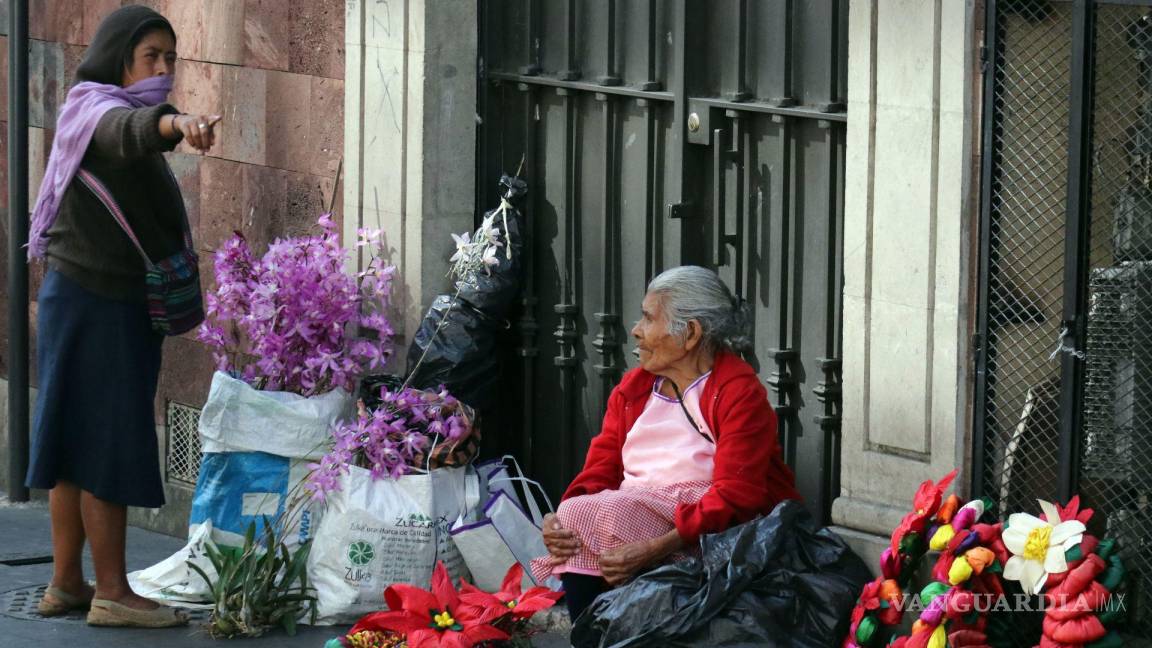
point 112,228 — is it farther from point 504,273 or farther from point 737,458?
point 737,458

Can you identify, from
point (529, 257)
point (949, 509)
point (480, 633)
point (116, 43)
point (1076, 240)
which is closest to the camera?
point (1076, 240)

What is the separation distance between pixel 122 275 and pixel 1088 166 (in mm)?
2838

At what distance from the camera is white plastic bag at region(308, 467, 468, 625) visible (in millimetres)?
5887

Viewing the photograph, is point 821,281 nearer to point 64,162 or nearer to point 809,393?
point 809,393

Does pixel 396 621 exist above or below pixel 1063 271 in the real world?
below

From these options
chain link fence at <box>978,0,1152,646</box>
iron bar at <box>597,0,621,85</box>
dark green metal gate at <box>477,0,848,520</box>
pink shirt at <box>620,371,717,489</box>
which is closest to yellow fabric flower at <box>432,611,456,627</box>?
pink shirt at <box>620,371,717,489</box>

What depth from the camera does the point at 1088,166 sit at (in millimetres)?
4668

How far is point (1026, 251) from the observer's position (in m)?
4.81

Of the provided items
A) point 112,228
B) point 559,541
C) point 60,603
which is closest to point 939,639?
→ point 559,541

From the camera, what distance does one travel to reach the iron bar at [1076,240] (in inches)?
183

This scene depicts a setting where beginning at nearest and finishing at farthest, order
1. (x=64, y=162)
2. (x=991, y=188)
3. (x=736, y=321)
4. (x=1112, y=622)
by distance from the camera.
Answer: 1. (x=1112, y=622)
2. (x=991, y=188)
3. (x=736, y=321)
4. (x=64, y=162)

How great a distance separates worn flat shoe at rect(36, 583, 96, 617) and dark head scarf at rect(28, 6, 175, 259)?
1.13 meters

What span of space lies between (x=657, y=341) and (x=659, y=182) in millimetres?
973

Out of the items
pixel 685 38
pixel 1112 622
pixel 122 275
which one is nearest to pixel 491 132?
pixel 685 38
